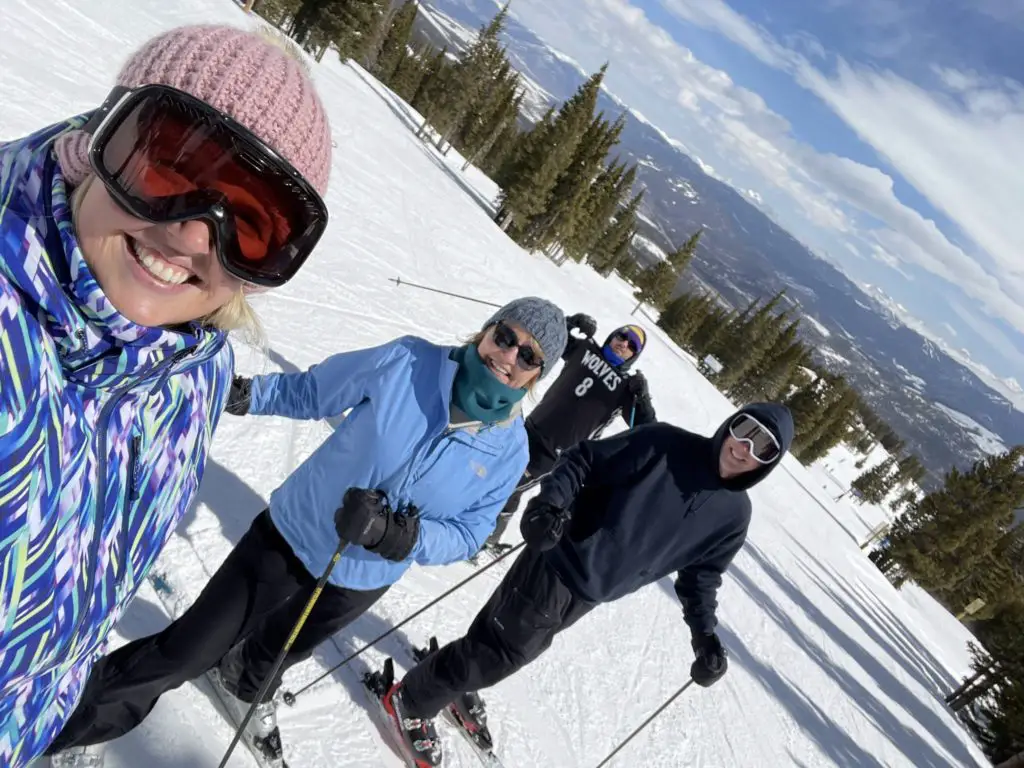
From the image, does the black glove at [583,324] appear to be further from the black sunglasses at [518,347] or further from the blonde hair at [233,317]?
the blonde hair at [233,317]

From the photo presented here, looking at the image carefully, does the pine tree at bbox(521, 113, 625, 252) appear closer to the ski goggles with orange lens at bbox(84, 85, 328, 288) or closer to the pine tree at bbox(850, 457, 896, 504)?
the ski goggles with orange lens at bbox(84, 85, 328, 288)

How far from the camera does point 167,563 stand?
321 cm

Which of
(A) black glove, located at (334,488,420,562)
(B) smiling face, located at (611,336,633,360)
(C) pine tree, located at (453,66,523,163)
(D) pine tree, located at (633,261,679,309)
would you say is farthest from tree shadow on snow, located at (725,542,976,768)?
(D) pine tree, located at (633,261,679,309)

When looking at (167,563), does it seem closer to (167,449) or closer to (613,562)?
(167,449)

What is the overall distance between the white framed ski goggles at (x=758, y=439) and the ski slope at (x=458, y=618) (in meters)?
2.53

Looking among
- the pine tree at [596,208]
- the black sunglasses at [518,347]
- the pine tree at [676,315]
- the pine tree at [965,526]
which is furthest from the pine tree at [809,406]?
the black sunglasses at [518,347]

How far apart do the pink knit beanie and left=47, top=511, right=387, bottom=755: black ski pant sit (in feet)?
5.75

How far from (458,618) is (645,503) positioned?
2150 mm

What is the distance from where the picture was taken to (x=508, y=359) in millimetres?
2430

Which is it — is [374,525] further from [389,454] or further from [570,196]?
[570,196]

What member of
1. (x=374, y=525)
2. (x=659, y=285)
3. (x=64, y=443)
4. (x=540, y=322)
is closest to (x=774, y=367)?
(x=659, y=285)

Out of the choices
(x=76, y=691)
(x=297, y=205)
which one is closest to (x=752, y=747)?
(x=76, y=691)

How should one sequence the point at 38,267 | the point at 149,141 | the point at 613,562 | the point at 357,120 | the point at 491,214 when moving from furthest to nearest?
the point at 491,214 < the point at 357,120 < the point at 613,562 < the point at 149,141 < the point at 38,267

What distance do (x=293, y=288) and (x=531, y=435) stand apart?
3.84 m
